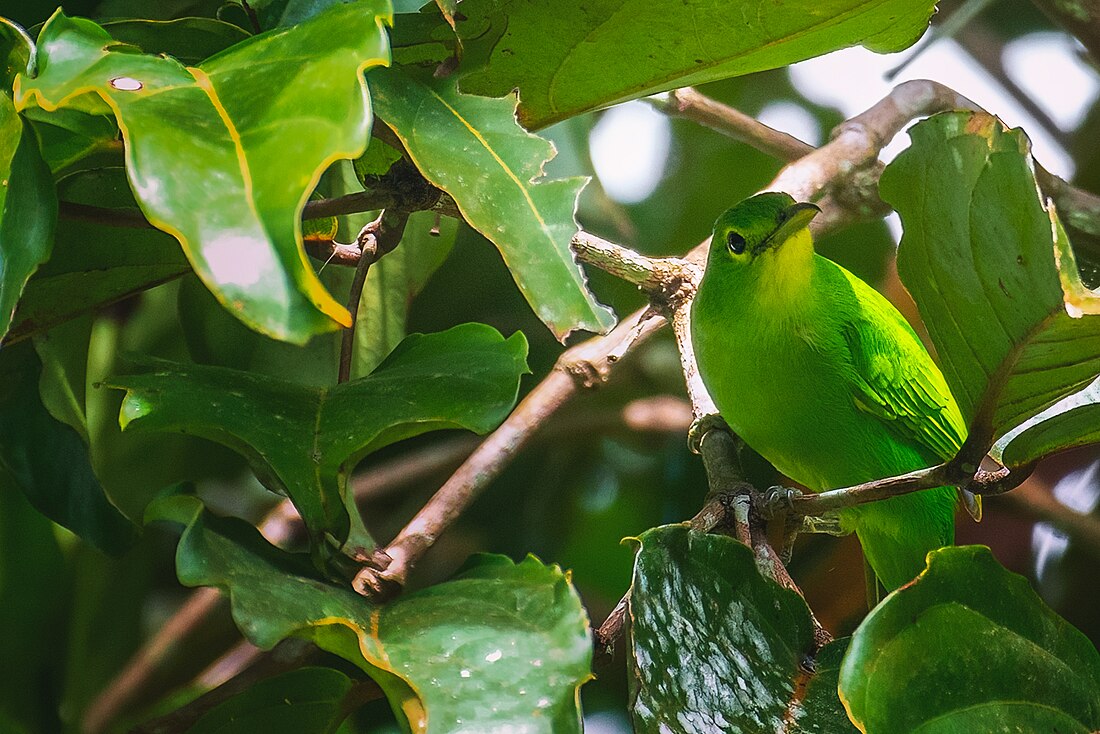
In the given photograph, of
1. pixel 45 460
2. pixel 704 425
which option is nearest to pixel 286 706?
pixel 45 460

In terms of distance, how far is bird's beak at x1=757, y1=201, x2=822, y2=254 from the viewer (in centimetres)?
142

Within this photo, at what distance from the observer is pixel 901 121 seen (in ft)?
6.30

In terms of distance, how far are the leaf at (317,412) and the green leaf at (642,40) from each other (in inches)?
12.5

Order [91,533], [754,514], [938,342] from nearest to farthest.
A: [938,342] < [754,514] < [91,533]

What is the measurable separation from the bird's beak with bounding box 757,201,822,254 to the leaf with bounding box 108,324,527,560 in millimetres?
575

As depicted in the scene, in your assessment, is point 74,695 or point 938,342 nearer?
point 938,342

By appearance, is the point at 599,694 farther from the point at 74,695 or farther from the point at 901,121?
the point at 901,121

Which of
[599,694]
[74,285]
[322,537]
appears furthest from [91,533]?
[599,694]

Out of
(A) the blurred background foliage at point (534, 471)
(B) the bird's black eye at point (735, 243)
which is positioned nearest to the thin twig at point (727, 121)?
(A) the blurred background foliage at point (534, 471)

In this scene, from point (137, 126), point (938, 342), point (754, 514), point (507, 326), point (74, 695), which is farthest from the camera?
point (507, 326)

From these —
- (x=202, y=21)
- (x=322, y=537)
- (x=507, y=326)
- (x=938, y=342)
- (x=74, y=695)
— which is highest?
(x=202, y=21)

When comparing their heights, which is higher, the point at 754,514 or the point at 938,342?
the point at 938,342

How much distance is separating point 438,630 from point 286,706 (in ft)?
1.11

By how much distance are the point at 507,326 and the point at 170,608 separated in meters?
1.02
